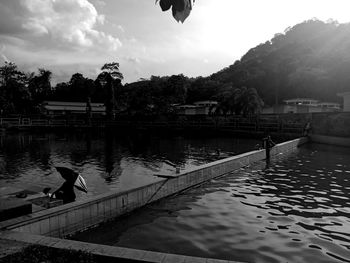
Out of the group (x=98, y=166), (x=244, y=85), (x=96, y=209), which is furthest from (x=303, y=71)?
(x=96, y=209)

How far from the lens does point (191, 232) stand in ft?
26.0

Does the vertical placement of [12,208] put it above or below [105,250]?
above

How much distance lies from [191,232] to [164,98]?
182ft

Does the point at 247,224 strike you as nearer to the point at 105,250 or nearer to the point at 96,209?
the point at 96,209

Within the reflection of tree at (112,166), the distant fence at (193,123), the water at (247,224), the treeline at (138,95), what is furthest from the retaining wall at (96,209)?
the treeline at (138,95)

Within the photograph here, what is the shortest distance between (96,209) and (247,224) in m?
4.02

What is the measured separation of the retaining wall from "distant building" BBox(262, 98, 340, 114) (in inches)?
1566

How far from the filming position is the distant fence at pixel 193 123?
40.6 m

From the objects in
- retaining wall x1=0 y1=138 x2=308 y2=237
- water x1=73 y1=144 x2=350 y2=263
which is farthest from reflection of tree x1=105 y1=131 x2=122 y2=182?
water x1=73 y1=144 x2=350 y2=263

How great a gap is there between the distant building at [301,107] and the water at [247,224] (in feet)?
122

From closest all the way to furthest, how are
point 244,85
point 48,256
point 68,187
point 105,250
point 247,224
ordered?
point 48,256 → point 105,250 → point 247,224 → point 68,187 → point 244,85

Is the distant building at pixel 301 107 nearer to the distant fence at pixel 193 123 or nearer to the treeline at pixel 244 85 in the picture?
the treeline at pixel 244 85

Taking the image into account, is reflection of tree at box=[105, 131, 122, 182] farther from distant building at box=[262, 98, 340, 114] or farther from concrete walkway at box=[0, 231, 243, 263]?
distant building at box=[262, 98, 340, 114]

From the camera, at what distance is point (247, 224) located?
8508 mm
